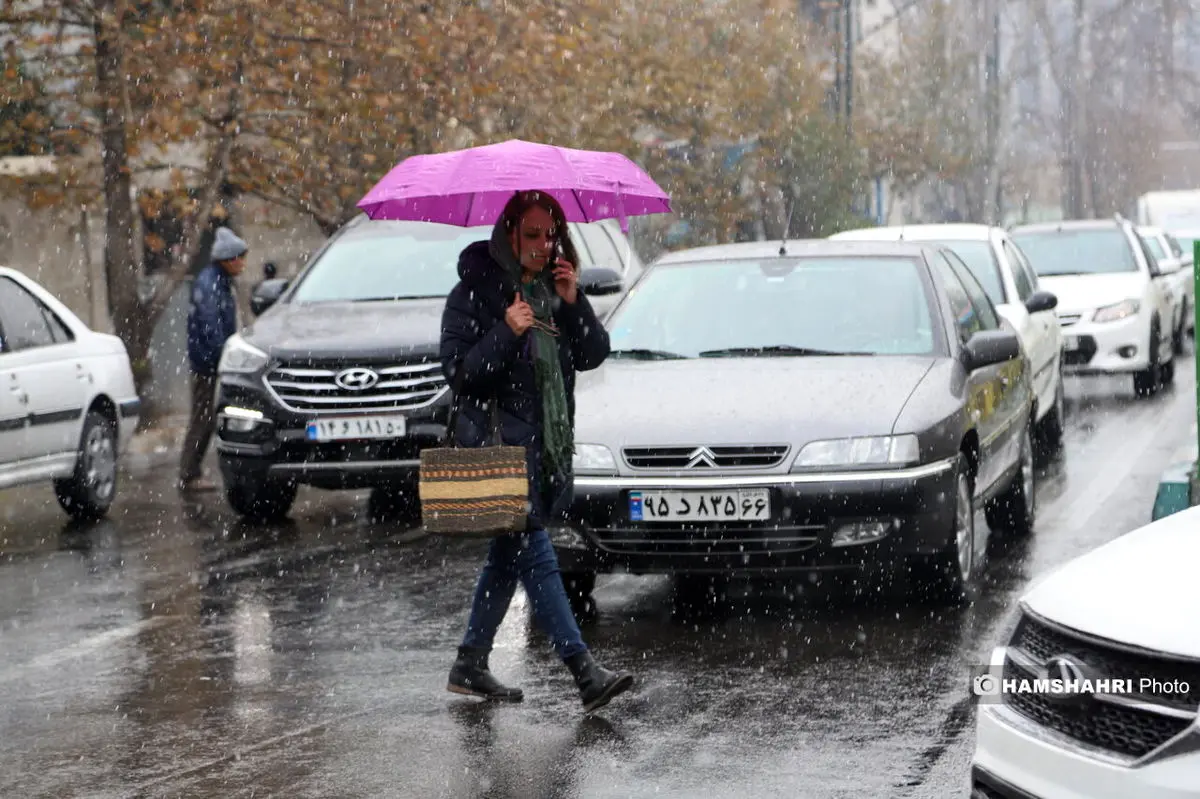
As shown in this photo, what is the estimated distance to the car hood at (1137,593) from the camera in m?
3.83

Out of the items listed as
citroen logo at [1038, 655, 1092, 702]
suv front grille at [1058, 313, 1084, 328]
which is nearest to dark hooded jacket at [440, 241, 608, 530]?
citroen logo at [1038, 655, 1092, 702]

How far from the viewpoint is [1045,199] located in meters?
114

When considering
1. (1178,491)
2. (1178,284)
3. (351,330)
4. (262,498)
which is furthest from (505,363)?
(1178,284)

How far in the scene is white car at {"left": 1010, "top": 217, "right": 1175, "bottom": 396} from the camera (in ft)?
61.6

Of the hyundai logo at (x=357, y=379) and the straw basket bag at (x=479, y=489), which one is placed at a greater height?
the straw basket bag at (x=479, y=489)

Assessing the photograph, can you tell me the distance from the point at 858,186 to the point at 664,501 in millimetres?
25592

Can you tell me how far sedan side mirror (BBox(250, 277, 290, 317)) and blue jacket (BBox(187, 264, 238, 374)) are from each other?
57 cm

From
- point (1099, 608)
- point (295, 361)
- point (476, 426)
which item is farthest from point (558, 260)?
point (295, 361)

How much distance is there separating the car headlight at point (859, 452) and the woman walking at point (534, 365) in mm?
1352

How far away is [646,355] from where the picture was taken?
29.6 feet

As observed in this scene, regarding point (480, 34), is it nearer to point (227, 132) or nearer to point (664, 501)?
point (227, 132)

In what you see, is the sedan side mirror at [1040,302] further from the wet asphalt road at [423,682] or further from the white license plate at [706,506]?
the white license plate at [706,506]

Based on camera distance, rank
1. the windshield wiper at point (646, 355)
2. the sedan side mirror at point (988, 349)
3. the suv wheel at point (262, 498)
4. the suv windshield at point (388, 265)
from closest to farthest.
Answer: the sedan side mirror at point (988, 349) → the windshield wiper at point (646, 355) → the suv wheel at point (262, 498) → the suv windshield at point (388, 265)

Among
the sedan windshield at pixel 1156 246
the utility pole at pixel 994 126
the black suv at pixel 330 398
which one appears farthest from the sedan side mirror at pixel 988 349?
the utility pole at pixel 994 126
